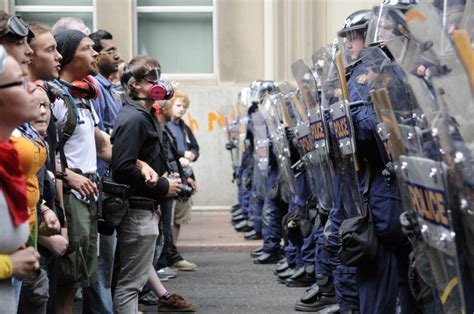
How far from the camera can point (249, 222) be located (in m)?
14.7

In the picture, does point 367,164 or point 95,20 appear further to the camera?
point 95,20

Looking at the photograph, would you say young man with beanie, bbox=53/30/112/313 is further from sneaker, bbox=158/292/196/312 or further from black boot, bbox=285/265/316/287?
black boot, bbox=285/265/316/287

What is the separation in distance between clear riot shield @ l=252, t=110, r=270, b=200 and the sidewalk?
911 millimetres

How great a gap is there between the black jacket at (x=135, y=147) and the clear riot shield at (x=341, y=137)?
45.5 inches

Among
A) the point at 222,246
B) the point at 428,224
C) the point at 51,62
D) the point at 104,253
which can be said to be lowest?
the point at 222,246

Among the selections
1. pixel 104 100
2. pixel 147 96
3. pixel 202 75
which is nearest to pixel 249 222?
pixel 202 75

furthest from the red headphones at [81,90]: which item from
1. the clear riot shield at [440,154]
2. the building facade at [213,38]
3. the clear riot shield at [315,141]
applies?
the building facade at [213,38]

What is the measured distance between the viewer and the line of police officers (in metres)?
3.64

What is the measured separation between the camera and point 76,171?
6152mm

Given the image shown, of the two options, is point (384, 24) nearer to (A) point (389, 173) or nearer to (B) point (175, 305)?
(A) point (389, 173)

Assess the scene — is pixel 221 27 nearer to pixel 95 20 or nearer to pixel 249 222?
pixel 95 20

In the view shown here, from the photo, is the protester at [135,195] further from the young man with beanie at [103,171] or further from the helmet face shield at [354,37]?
the helmet face shield at [354,37]

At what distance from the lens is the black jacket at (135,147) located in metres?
6.70

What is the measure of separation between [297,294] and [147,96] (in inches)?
123
